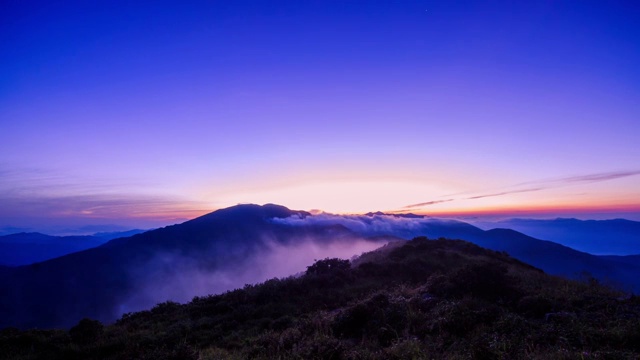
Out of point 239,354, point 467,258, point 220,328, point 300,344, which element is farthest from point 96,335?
point 467,258

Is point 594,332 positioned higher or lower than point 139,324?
higher

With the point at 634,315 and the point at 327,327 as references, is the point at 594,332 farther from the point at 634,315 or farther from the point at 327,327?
the point at 327,327

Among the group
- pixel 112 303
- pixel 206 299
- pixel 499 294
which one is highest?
pixel 499 294

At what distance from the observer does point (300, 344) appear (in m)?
10.1

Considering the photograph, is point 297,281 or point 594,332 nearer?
point 594,332

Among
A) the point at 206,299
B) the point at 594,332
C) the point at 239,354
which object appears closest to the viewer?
the point at 594,332

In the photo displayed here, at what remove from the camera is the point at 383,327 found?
10.9m

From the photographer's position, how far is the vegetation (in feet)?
27.7

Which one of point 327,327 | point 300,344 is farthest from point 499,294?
point 300,344

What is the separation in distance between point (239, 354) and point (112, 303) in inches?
8931

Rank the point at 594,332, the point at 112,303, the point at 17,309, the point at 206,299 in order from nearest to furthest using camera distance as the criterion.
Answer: the point at 594,332 < the point at 206,299 < the point at 17,309 < the point at 112,303

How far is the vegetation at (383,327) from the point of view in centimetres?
845

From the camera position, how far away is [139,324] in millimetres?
16531

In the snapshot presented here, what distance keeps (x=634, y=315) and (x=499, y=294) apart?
4392 mm
